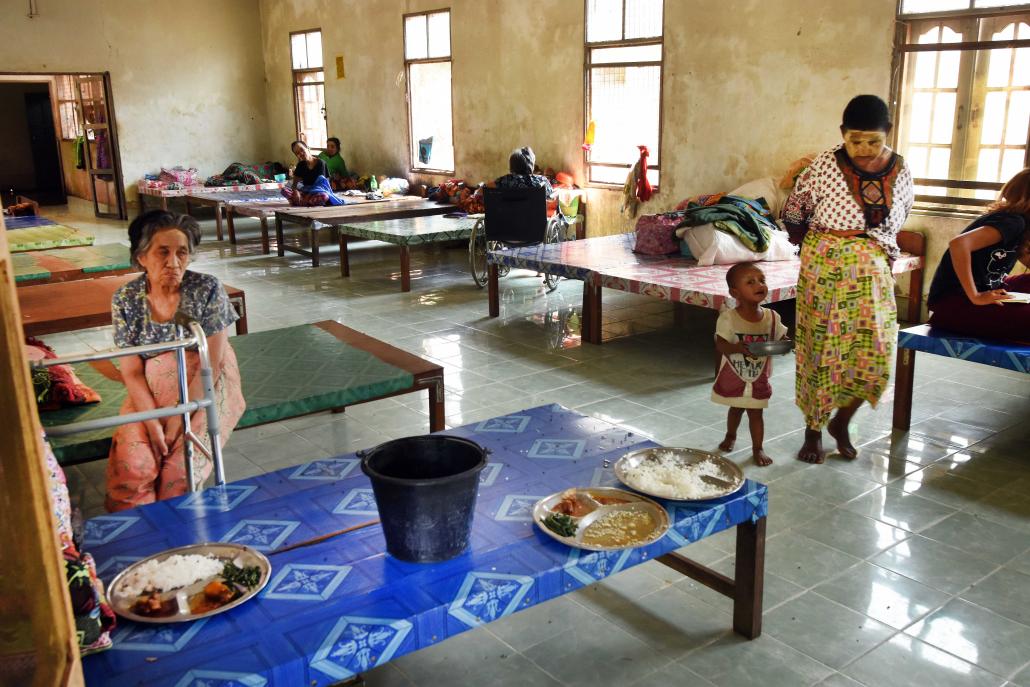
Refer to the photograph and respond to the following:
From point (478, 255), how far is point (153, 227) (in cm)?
666

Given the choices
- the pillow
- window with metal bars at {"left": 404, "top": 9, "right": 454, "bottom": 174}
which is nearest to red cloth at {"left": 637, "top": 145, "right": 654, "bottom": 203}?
window with metal bars at {"left": 404, "top": 9, "right": 454, "bottom": 174}

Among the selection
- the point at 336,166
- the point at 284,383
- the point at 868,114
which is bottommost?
the point at 284,383

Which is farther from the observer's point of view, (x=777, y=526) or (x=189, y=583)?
(x=777, y=526)

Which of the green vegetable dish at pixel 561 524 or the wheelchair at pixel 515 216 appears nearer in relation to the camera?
the green vegetable dish at pixel 561 524

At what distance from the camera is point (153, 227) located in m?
3.14

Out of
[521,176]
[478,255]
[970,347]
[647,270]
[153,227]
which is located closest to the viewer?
[153,227]

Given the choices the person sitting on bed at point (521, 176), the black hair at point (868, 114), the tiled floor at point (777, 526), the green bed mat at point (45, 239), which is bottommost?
the tiled floor at point (777, 526)

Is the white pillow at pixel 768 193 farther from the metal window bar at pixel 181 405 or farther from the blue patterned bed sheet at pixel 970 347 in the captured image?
the metal window bar at pixel 181 405

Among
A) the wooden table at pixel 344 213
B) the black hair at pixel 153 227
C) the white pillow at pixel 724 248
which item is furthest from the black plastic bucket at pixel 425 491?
the wooden table at pixel 344 213

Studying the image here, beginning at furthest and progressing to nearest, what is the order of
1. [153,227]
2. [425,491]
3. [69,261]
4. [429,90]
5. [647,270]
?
[429,90], [69,261], [647,270], [153,227], [425,491]

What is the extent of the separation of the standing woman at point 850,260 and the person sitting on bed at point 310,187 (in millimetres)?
7380

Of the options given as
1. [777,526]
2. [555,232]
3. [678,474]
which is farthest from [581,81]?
[678,474]

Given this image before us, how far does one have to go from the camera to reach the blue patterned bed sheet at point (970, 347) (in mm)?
4047

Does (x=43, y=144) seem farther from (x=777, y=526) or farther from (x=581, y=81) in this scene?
(x=777, y=526)
